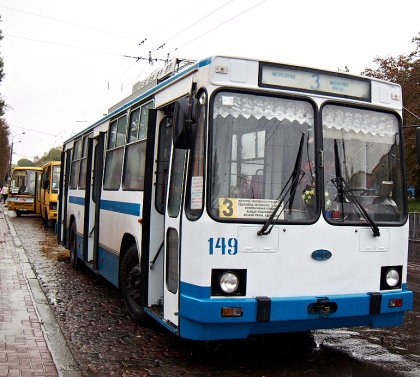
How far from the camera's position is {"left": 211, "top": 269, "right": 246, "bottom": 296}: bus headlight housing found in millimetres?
4938

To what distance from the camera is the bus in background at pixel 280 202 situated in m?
4.97

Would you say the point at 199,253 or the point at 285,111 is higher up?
the point at 285,111

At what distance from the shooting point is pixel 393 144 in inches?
231

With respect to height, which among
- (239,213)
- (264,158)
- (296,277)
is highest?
(264,158)

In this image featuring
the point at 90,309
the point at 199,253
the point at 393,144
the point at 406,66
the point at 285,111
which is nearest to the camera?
the point at 199,253

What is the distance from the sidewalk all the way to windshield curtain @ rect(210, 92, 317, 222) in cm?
222

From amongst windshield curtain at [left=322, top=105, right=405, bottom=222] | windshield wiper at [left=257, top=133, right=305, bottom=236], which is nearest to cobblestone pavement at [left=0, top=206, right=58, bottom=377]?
windshield wiper at [left=257, top=133, right=305, bottom=236]

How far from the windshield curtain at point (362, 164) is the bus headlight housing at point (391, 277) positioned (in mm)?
480

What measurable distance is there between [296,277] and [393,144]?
5.95ft

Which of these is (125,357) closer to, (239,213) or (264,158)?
(239,213)

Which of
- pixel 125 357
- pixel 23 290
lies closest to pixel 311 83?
pixel 125 357

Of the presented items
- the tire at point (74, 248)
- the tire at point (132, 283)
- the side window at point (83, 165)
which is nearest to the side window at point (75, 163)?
the side window at point (83, 165)

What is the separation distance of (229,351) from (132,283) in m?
1.55

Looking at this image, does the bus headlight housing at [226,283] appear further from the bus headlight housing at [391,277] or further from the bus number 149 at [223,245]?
the bus headlight housing at [391,277]
